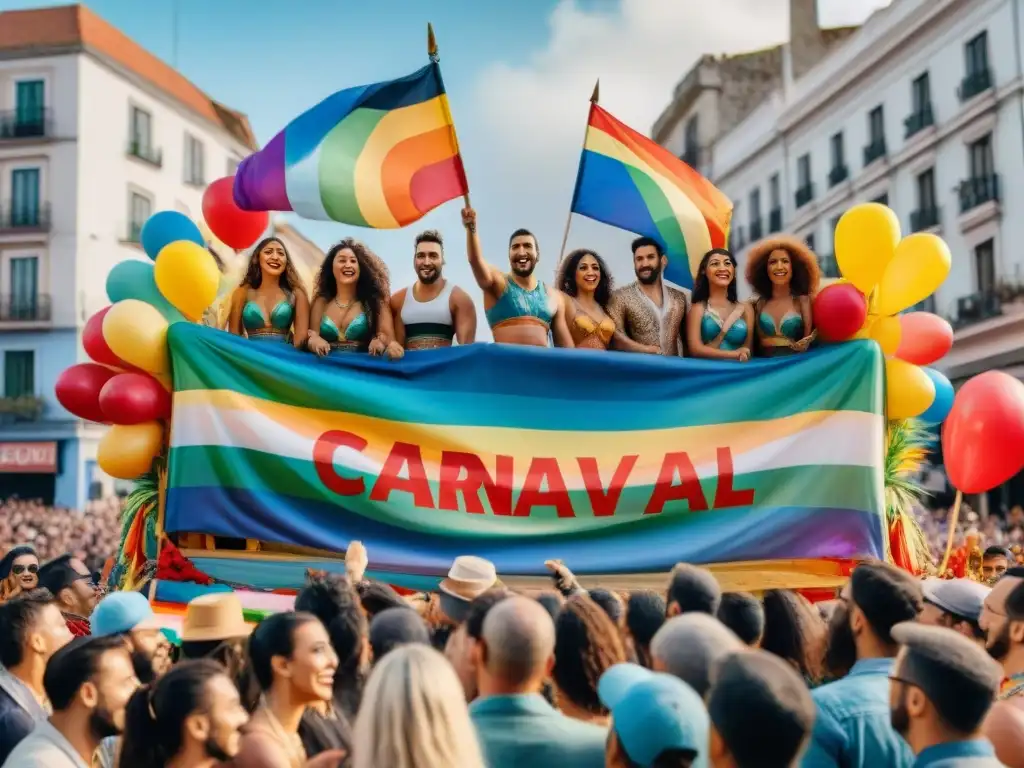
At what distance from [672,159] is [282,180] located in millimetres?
2376

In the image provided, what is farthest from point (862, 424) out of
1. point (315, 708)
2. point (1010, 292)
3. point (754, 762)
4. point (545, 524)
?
point (1010, 292)

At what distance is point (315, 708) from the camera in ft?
11.4

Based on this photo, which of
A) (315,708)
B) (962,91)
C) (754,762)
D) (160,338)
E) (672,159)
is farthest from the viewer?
(962,91)

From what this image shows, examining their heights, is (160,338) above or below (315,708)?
above

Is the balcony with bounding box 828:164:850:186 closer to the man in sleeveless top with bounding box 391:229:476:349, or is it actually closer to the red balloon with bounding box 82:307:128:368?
the man in sleeveless top with bounding box 391:229:476:349

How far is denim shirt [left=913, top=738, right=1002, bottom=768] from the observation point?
2680 mm

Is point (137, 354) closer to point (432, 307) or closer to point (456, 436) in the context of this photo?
point (432, 307)

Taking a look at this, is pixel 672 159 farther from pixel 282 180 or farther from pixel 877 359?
pixel 282 180

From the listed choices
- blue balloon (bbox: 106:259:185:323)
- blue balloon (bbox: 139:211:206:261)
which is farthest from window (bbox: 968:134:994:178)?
blue balloon (bbox: 106:259:185:323)

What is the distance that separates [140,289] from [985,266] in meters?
19.4

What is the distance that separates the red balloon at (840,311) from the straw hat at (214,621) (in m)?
3.97

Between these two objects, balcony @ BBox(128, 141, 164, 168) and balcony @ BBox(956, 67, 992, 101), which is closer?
balcony @ BBox(956, 67, 992, 101)

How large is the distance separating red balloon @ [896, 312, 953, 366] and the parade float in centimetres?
24

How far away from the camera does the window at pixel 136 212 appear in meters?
33.2
